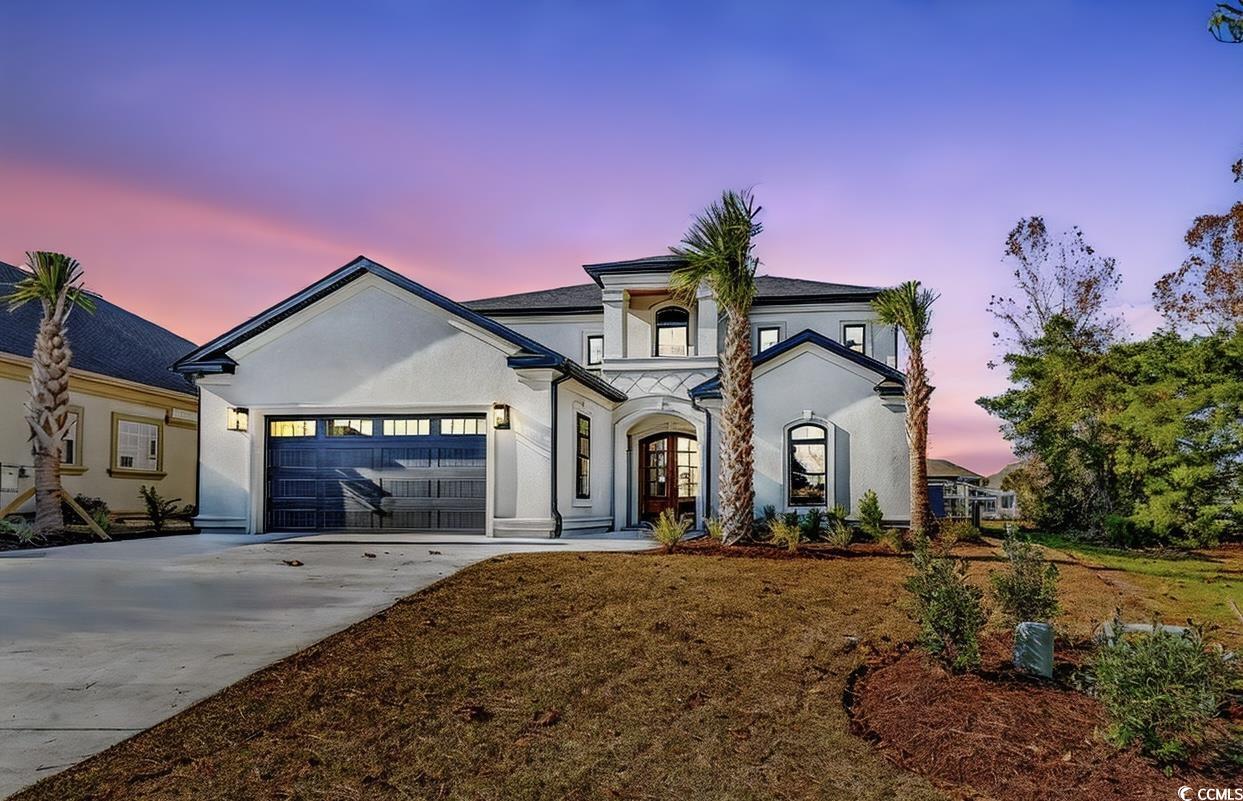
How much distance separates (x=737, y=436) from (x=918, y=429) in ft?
14.0

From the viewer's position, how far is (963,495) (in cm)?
3153

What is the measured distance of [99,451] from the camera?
20.0 meters

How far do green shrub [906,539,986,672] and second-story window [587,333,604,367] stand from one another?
17.4m

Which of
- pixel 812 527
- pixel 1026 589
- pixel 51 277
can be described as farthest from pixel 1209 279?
pixel 51 277

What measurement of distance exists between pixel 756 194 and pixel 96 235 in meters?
13.5

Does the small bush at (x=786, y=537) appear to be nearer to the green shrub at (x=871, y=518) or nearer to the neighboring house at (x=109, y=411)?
the green shrub at (x=871, y=518)

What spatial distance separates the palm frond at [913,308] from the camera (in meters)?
15.3

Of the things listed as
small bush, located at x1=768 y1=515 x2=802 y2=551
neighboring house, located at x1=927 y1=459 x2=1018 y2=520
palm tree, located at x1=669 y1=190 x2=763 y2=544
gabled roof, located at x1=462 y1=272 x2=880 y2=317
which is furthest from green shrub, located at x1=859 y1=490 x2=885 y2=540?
gabled roof, located at x1=462 y1=272 x2=880 y2=317

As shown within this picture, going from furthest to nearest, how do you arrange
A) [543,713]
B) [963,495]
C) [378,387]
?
[963,495], [378,387], [543,713]

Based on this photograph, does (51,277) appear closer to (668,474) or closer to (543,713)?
(668,474)

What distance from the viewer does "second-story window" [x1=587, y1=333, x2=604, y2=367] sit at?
74.5 feet

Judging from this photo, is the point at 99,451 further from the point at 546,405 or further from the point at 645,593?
the point at 645,593

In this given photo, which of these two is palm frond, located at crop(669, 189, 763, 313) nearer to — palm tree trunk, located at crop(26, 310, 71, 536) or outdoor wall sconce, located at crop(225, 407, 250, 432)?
outdoor wall sconce, located at crop(225, 407, 250, 432)

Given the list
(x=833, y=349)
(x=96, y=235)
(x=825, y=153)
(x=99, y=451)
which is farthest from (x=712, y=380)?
(x=99, y=451)
